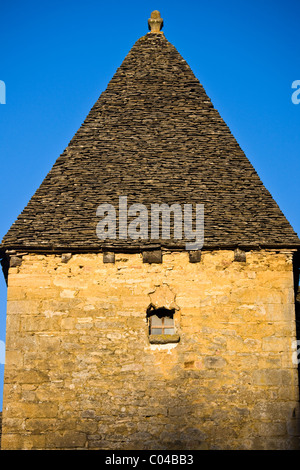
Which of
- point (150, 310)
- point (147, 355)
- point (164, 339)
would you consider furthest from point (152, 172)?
point (147, 355)

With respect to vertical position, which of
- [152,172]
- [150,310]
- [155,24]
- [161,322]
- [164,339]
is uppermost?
[155,24]

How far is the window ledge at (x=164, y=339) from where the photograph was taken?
1321 centimetres

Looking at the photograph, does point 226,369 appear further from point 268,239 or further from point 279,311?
point 268,239

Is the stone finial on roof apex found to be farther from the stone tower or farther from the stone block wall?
the stone block wall

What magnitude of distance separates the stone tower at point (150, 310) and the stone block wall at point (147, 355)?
16mm

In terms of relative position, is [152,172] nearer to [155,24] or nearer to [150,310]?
[150,310]

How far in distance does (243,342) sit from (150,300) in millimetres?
1483

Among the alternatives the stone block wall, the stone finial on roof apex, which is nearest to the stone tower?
the stone block wall

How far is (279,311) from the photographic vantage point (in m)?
13.4

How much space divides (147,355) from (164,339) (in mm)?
339

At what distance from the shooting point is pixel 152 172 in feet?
49.1

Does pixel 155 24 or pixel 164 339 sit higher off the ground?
pixel 155 24

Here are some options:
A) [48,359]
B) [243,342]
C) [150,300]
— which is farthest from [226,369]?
[48,359]

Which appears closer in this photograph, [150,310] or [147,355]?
[147,355]
